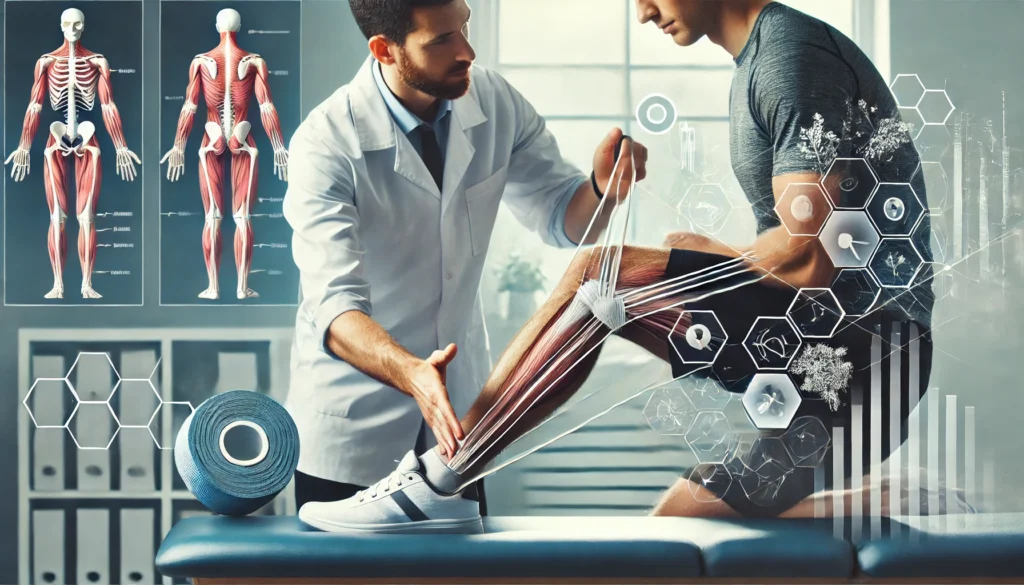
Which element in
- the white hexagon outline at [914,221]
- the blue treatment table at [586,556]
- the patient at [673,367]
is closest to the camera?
the blue treatment table at [586,556]

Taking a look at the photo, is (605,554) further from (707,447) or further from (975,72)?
(975,72)

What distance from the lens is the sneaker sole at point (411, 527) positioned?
2.05 m

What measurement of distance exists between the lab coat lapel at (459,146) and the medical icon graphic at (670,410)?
2.21 ft

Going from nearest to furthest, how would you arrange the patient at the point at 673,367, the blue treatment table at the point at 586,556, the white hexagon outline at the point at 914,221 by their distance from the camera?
the blue treatment table at the point at 586,556
the patient at the point at 673,367
the white hexagon outline at the point at 914,221

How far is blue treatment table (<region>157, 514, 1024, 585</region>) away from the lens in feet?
6.41

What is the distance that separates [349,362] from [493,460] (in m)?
0.40

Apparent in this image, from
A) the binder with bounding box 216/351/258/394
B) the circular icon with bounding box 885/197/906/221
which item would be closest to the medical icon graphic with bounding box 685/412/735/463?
the circular icon with bounding box 885/197/906/221

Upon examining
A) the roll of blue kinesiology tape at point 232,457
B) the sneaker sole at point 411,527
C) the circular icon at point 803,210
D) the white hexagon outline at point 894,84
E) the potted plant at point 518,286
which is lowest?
the sneaker sole at point 411,527

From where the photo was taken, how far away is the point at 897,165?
7.20 feet

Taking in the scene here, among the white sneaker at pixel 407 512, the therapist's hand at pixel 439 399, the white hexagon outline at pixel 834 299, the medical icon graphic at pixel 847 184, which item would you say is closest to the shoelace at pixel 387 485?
the white sneaker at pixel 407 512

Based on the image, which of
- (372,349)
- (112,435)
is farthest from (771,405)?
(112,435)

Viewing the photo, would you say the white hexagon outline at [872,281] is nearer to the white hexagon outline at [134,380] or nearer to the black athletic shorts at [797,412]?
the black athletic shorts at [797,412]

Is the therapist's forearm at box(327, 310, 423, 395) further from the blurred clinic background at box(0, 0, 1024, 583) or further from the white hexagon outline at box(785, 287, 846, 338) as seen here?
the white hexagon outline at box(785, 287, 846, 338)

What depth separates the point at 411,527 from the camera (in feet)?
6.73
